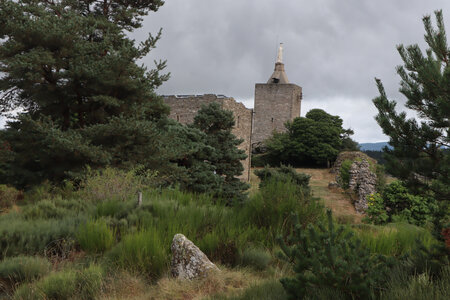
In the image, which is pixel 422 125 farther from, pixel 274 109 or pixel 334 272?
pixel 274 109

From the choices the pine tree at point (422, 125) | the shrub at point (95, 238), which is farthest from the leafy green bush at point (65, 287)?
the pine tree at point (422, 125)

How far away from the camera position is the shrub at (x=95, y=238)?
489 cm

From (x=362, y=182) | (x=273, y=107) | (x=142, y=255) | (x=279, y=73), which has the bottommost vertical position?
(x=142, y=255)

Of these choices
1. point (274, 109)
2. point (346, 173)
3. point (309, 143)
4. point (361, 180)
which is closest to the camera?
point (361, 180)

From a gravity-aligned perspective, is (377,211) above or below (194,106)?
below

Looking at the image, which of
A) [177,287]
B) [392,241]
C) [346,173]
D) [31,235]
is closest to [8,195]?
[31,235]

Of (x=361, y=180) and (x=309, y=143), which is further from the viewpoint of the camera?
(x=309, y=143)

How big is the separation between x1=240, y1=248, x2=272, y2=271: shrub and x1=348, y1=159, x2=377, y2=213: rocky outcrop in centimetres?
1459

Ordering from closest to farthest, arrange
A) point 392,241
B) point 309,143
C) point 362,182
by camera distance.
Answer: point 392,241
point 362,182
point 309,143

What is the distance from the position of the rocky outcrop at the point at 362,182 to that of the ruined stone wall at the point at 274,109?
24634mm

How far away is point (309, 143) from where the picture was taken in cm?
3619

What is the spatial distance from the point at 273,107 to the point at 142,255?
42661mm

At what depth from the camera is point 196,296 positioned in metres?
3.64

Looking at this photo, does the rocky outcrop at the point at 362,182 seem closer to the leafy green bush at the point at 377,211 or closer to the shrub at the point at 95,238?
the leafy green bush at the point at 377,211
